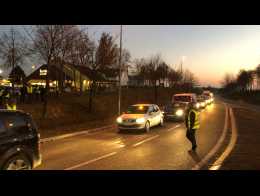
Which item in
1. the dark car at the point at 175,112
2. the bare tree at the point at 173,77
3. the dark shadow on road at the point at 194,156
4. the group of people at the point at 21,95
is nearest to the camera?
the dark shadow on road at the point at 194,156

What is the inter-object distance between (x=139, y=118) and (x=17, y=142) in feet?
37.5

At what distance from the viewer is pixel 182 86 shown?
95.3 metres

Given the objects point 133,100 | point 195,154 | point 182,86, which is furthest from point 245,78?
point 195,154

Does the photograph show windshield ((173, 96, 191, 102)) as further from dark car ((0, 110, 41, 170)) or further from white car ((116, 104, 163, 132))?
dark car ((0, 110, 41, 170))

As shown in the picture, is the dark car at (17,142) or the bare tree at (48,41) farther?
the bare tree at (48,41)

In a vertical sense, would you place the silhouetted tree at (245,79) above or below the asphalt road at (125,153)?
above

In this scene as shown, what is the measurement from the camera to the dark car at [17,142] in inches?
285

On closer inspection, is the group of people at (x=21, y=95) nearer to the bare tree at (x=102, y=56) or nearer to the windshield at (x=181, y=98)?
the bare tree at (x=102, y=56)

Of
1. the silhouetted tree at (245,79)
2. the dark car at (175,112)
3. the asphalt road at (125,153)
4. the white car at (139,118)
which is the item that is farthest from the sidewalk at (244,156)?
the silhouetted tree at (245,79)

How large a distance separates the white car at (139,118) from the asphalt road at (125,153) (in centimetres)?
143

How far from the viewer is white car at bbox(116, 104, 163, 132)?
729 inches

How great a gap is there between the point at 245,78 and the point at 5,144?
340ft

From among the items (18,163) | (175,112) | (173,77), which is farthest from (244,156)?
(173,77)
